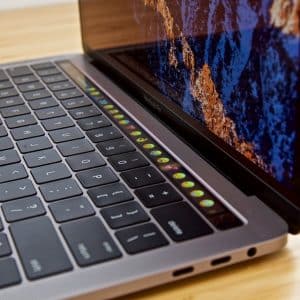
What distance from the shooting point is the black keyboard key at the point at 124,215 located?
1.36 ft

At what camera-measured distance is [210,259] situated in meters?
0.38

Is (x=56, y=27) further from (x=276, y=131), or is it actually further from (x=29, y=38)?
(x=276, y=131)

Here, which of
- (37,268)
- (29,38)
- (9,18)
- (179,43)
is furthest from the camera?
(9,18)

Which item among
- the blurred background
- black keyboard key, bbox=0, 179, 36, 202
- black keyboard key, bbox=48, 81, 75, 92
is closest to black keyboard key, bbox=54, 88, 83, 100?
black keyboard key, bbox=48, 81, 75, 92

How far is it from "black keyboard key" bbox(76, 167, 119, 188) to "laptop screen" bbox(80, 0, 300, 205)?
0.09 meters

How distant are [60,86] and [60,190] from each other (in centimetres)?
28

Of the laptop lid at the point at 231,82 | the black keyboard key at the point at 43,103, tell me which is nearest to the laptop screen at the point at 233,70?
the laptop lid at the point at 231,82

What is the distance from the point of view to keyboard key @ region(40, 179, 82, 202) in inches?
18.0

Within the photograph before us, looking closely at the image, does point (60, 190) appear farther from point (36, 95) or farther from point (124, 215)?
point (36, 95)

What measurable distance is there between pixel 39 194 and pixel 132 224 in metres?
0.09

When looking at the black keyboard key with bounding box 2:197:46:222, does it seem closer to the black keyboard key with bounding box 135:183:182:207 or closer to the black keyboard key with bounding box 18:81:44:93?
the black keyboard key with bounding box 135:183:182:207

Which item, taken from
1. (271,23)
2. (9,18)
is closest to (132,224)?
(271,23)

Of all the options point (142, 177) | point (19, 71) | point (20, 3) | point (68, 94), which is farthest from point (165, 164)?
point (20, 3)

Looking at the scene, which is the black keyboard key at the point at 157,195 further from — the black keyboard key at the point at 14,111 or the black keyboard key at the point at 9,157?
the black keyboard key at the point at 14,111
